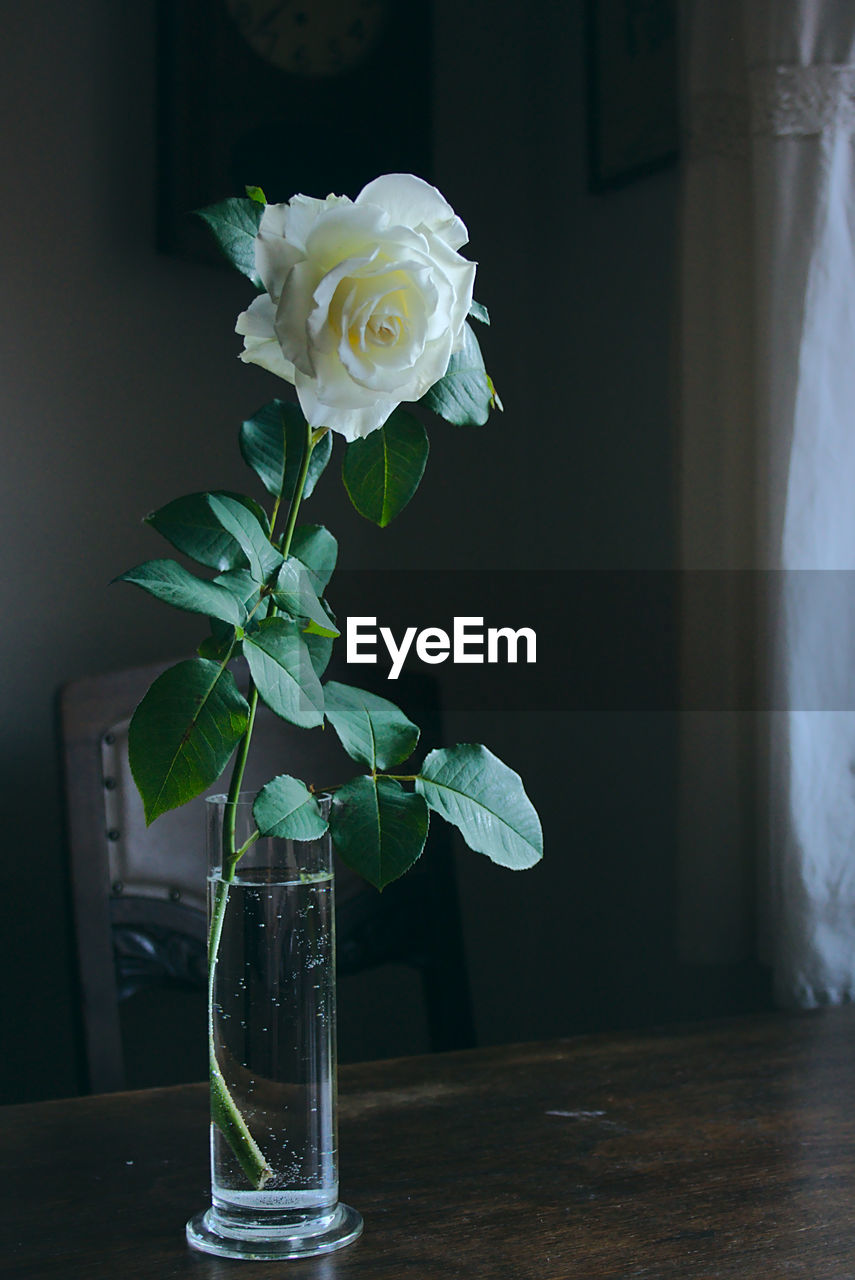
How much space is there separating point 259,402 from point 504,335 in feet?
1.24

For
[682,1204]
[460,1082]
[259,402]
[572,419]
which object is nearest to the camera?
[682,1204]

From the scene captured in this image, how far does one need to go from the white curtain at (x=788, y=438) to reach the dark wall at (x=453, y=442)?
0.18 meters

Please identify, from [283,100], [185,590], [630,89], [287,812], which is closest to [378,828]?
[287,812]

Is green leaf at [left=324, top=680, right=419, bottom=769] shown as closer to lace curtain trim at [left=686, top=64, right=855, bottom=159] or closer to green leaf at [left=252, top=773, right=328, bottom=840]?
green leaf at [left=252, top=773, right=328, bottom=840]

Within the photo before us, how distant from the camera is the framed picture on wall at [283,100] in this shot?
156cm

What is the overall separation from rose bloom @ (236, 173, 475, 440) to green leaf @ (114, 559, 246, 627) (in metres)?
0.09

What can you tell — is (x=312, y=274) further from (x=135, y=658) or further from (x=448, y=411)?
(x=135, y=658)

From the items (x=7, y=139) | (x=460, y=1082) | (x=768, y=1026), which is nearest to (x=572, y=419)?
(x=7, y=139)

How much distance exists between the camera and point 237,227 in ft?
2.02

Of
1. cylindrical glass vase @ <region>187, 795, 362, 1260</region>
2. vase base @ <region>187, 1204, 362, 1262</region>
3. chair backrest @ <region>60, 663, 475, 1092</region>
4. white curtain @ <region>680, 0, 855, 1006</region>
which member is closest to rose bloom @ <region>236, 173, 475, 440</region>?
cylindrical glass vase @ <region>187, 795, 362, 1260</region>

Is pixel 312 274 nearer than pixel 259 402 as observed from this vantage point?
Yes

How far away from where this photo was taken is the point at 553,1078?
94 cm

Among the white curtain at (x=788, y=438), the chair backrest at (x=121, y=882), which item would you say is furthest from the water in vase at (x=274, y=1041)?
the white curtain at (x=788, y=438)

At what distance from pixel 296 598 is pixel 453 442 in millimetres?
1186
